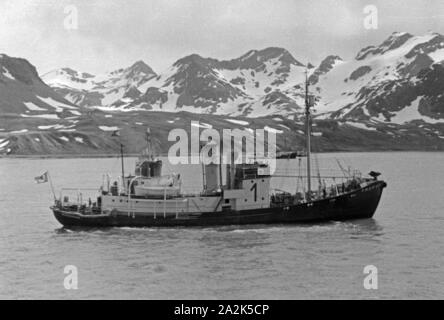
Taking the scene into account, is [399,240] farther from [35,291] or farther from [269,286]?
[35,291]

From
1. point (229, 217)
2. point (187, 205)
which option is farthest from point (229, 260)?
point (187, 205)

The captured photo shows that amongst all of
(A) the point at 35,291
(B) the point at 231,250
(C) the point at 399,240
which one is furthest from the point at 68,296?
(C) the point at 399,240

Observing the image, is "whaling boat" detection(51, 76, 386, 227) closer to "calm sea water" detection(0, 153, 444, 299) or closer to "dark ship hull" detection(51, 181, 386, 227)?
"dark ship hull" detection(51, 181, 386, 227)

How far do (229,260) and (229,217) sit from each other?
47.4 ft

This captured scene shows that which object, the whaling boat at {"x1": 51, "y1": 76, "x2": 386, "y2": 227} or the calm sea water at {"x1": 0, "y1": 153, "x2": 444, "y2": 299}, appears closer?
the calm sea water at {"x1": 0, "y1": 153, "x2": 444, "y2": 299}

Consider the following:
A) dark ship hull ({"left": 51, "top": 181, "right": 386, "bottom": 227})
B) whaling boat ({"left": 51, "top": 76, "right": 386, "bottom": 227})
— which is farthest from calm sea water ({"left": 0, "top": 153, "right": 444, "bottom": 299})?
whaling boat ({"left": 51, "top": 76, "right": 386, "bottom": 227})

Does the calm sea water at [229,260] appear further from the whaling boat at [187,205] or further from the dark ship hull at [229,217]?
the whaling boat at [187,205]

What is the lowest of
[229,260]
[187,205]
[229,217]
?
[229,260]

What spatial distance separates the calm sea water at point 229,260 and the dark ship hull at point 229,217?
110 cm

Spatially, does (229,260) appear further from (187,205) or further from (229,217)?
(187,205)

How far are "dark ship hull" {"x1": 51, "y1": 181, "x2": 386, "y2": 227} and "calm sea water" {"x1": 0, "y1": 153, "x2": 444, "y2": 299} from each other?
3.62 feet

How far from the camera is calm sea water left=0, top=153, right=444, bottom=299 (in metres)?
38.4

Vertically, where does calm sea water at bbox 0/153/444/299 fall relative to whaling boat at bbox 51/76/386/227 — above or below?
below

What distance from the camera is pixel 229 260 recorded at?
4641 centimetres
